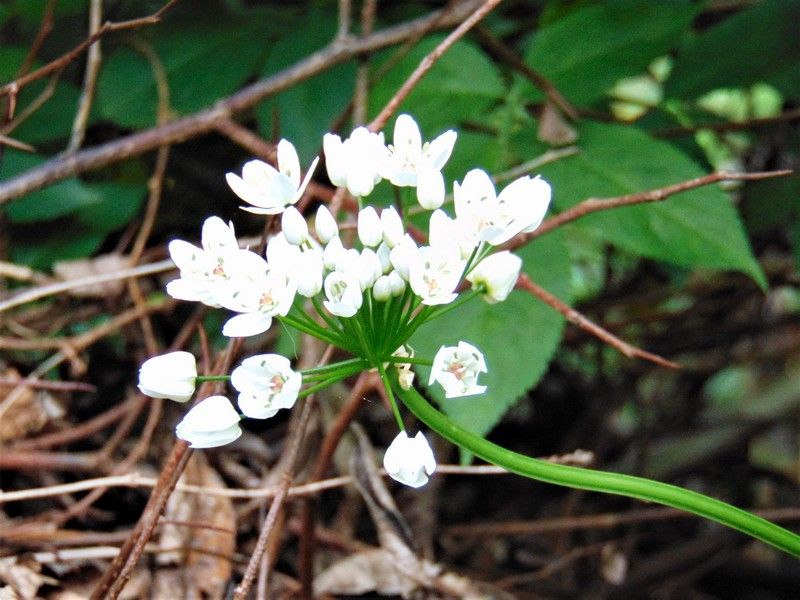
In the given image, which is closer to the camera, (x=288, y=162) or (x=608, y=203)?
(x=288, y=162)

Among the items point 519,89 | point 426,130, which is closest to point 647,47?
point 519,89

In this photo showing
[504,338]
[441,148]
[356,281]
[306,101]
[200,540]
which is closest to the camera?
[356,281]

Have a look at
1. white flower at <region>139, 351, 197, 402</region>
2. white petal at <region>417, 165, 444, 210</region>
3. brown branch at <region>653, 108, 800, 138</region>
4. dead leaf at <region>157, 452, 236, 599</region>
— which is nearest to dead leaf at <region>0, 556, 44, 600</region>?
dead leaf at <region>157, 452, 236, 599</region>

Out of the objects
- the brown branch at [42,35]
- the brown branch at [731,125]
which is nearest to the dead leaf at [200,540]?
the brown branch at [42,35]

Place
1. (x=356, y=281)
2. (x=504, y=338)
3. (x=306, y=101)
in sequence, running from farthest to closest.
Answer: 1. (x=306, y=101)
2. (x=504, y=338)
3. (x=356, y=281)

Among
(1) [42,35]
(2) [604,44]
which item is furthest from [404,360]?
(1) [42,35]

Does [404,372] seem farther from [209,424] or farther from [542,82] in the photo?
[542,82]

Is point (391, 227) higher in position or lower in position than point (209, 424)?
higher

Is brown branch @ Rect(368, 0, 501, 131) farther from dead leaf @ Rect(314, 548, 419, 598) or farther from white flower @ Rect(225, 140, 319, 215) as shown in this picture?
dead leaf @ Rect(314, 548, 419, 598)
